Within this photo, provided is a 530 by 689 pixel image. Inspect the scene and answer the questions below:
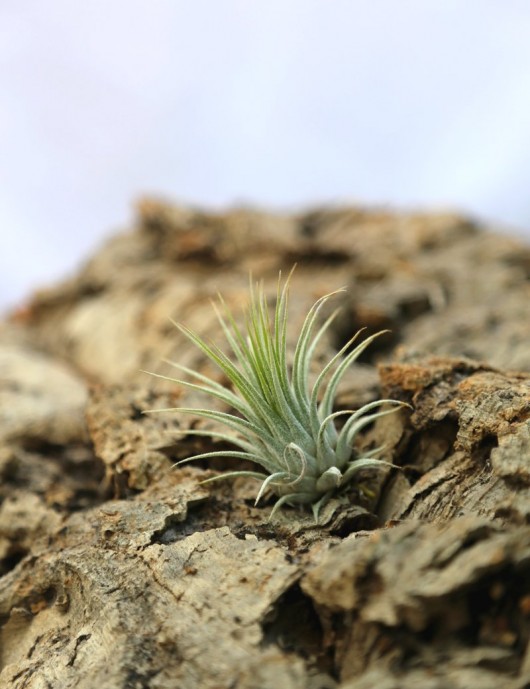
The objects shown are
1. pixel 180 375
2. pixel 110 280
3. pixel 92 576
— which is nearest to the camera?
pixel 92 576

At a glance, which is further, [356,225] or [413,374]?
[356,225]

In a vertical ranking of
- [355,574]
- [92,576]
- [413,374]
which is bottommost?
[92,576]

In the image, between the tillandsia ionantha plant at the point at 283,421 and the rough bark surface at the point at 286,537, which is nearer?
the rough bark surface at the point at 286,537

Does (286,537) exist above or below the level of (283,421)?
below

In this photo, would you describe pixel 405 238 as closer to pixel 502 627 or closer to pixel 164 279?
pixel 164 279

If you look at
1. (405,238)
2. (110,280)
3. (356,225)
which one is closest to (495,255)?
(405,238)

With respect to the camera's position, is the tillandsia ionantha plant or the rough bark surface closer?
the rough bark surface

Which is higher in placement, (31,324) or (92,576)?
(92,576)

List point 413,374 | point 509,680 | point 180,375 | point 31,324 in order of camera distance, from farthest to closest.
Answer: point 31,324
point 180,375
point 413,374
point 509,680
